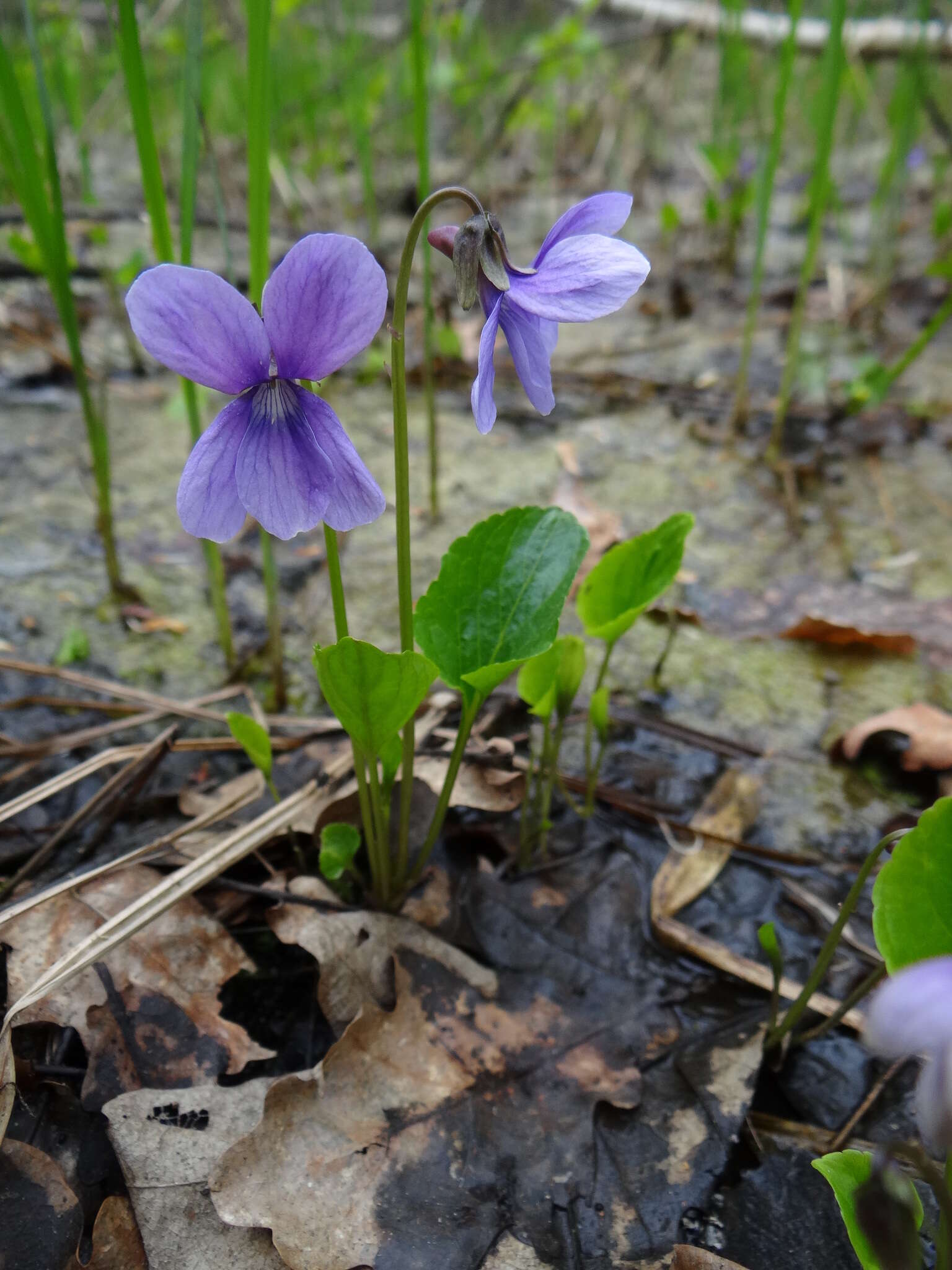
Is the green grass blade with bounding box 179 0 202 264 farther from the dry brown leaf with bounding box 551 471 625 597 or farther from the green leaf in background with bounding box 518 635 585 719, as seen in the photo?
the dry brown leaf with bounding box 551 471 625 597

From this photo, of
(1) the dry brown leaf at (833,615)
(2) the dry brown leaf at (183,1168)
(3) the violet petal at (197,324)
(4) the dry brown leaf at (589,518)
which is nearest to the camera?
(3) the violet petal at (197,324)

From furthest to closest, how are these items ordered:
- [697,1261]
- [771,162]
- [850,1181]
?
[771,162]
[697,1261]
[850,1181]

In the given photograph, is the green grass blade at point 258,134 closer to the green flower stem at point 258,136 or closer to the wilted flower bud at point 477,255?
the green flower stem at point 258,136

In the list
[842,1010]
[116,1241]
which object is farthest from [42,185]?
[842,1010]

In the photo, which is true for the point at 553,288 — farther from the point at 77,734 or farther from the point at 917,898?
the point at 77,734

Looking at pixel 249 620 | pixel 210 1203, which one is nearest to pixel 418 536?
pixel 249 620

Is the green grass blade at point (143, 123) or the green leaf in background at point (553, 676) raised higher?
the green grass blade at point (143, 123)

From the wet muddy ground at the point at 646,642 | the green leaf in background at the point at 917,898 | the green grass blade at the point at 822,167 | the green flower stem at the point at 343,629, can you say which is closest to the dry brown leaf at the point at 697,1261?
the wet muddy ground at the point at 646,642

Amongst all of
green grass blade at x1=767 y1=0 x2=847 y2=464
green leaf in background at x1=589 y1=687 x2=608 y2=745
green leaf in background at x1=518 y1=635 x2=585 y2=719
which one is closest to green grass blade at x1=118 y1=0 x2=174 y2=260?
green leaf in background at x1=518 y1=635 x2=585 y2=719
